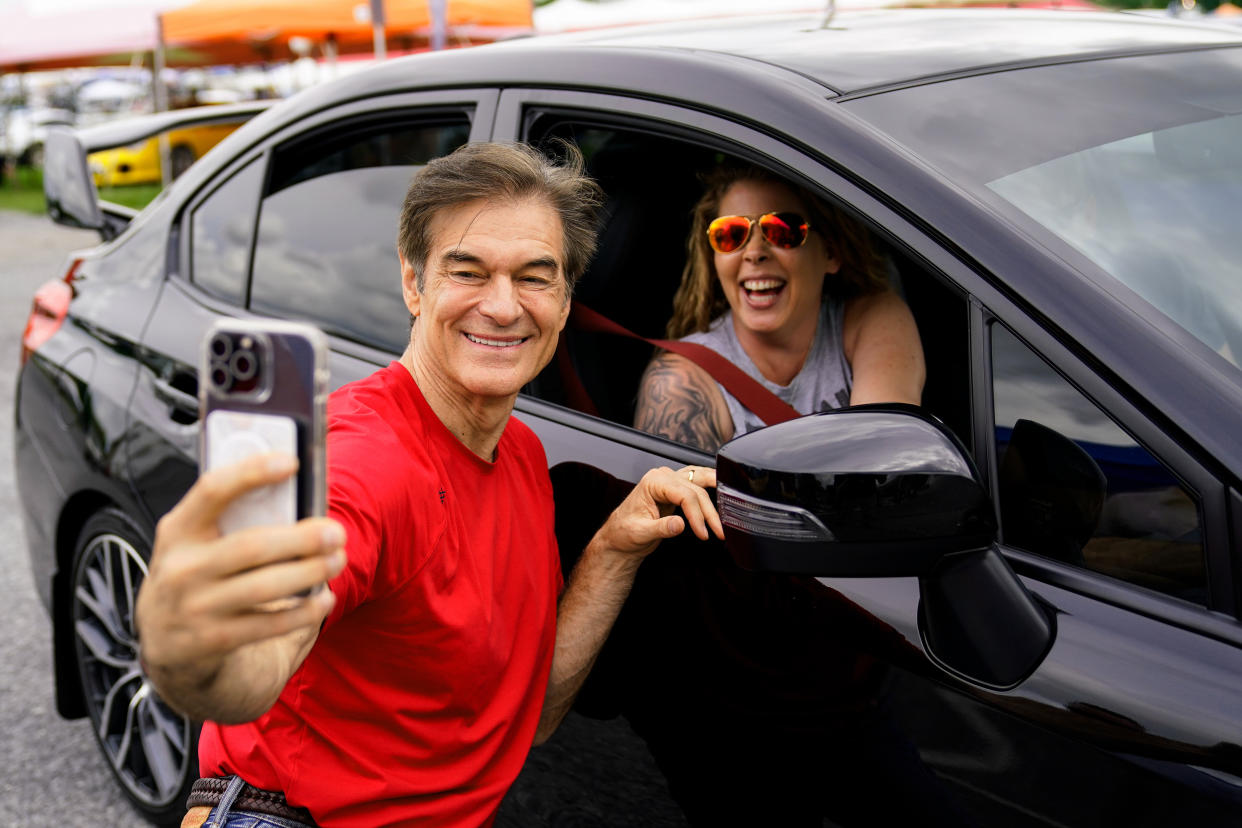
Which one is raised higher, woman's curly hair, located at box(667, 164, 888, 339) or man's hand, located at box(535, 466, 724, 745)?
woman's curly hair, located at box(667, 164, 888, 339)

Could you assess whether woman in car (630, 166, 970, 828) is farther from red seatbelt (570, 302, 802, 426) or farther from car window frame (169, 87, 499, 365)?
car window frame (169, 87, 499, 365)

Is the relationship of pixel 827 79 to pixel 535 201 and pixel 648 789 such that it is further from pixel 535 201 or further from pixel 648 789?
pixel 648 789

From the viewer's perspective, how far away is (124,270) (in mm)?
2877

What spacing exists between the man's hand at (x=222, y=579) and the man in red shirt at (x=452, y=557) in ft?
1.20

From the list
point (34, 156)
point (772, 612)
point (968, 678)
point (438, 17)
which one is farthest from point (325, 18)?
point (34, 156)

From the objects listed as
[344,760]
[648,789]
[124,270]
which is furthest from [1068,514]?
[124,270]

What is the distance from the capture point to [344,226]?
244 cm

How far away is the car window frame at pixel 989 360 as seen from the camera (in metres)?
1.25

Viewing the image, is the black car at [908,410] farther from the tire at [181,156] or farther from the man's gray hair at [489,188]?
the tire at [181,156]

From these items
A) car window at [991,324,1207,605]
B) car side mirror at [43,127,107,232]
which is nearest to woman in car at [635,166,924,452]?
car window at [991,324,1207,605]

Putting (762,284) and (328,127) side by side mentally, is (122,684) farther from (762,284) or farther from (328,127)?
(762,284)

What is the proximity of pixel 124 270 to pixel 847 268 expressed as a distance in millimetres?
1754

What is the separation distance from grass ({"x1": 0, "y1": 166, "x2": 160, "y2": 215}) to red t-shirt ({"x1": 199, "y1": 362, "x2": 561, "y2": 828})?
51.2ft

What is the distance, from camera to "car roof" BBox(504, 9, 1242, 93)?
176cm
